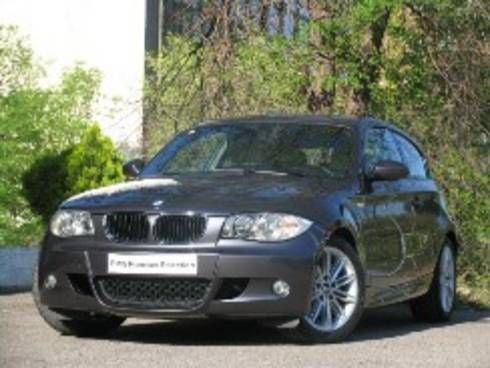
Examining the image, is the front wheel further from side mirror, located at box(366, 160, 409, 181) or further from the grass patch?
the grass patch

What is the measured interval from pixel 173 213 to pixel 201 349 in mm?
868

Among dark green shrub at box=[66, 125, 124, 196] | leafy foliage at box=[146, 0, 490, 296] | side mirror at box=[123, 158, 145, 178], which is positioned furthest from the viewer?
dark green shrub at box=[66, 125, 124, 196]

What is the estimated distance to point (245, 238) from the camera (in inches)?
367

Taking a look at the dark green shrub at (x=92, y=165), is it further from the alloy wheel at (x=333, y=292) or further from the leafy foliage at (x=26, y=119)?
the alloy wheel at (x=333, y=292)

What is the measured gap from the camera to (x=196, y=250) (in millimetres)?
9250

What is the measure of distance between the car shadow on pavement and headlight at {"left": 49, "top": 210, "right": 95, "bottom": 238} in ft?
2.40

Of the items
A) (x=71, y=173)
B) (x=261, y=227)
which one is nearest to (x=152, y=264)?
(x=261, y=227)

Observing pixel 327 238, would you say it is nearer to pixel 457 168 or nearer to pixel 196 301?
pixel 196 301

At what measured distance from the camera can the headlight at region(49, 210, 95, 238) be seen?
31.7ft

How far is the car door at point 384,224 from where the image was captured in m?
10.4

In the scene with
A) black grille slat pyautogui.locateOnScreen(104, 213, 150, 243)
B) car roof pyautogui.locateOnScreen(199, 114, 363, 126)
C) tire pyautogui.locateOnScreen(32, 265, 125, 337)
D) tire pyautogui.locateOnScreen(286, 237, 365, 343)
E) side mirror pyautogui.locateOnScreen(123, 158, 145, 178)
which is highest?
car roof pyautogui.locateOnScreen(199, 114, 363, 126)

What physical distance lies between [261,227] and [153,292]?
2.56 feet

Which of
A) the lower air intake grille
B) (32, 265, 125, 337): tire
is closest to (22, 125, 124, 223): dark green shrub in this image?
(32, 265, 125, 337): tire

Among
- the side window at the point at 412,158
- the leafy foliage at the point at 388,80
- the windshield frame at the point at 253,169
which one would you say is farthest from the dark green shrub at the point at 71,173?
the windshield frame at the point at 253,169
